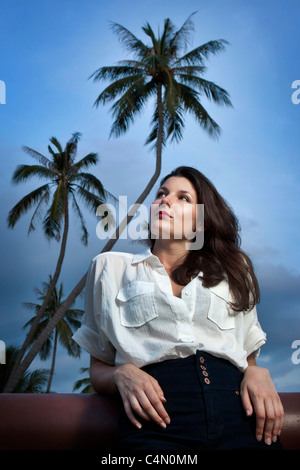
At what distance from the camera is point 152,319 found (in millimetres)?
1818

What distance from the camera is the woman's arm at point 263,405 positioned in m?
1.64

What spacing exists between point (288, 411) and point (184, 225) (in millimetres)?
877

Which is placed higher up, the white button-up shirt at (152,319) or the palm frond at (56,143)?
the palm frond at (56,143)

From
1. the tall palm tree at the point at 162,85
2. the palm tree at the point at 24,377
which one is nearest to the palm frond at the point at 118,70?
the tall palm tree at the point at 162,85

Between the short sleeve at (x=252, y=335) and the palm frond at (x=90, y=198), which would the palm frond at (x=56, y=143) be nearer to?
the palm frond at (x=90, y=198)

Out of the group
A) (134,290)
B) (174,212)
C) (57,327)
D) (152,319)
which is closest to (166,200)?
(174,212)

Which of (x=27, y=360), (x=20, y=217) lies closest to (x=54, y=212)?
(x=20, y=217)

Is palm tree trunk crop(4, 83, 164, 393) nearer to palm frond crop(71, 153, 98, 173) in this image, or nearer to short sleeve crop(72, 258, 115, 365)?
palm frond crop(71, 153, 98, 173)

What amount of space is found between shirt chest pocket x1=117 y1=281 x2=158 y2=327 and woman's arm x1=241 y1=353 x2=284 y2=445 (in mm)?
415

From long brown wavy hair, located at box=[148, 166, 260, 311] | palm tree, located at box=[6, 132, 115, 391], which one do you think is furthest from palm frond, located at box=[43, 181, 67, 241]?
long brown wavy hair, located at box=[148, 166, 260, 311]

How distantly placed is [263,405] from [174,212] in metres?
0.90

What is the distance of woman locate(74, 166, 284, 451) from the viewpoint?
1.57 metres

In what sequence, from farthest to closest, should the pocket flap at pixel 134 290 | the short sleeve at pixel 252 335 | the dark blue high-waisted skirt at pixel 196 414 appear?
the short sleeve at pixel 252 335 < the pocket flap at pixel 134 290 < the dark blue high-waisted skirt at pixel 196 414
